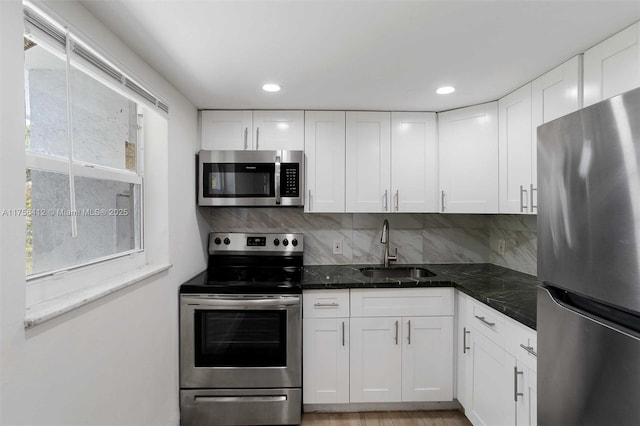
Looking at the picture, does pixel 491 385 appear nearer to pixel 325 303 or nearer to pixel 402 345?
pixel 402 345

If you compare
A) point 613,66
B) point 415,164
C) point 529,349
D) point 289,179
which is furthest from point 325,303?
point 613,66

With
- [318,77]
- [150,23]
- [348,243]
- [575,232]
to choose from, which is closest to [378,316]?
[348,243]

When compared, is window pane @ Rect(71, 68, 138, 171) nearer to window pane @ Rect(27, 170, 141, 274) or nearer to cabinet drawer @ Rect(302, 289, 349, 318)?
window pane @ Rect(27, 170, 141, 274)

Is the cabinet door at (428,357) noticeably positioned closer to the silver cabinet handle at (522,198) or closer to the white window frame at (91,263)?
the silver cabinet handle at (522,198)

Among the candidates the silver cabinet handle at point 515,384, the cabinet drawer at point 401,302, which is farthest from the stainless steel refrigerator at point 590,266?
the cabinet drawer at point 401,302

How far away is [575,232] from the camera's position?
2.97 ft

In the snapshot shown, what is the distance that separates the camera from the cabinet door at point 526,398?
1.41 meters

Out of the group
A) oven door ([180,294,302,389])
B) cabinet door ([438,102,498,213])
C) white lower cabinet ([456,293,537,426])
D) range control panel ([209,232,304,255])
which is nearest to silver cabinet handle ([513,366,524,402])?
white lower cabinet ([456,293,537,426])

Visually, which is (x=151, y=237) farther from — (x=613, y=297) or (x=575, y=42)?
(x=575, y=42)

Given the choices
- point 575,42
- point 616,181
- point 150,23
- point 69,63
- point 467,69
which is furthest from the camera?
point 467,69

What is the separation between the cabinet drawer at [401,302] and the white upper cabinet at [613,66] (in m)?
1.39

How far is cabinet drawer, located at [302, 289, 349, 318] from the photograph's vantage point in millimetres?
2129

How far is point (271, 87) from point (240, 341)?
168 centimetres

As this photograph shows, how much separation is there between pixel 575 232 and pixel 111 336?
178 cm
